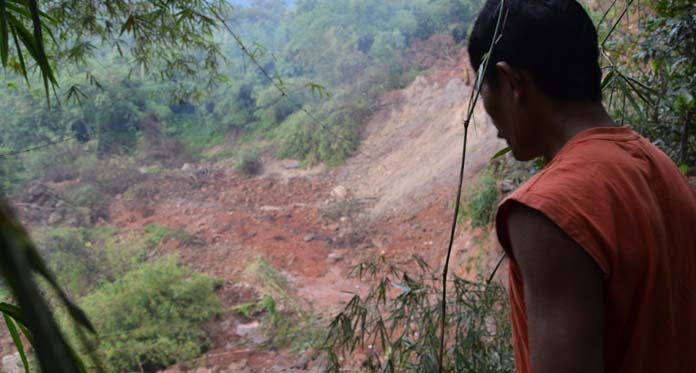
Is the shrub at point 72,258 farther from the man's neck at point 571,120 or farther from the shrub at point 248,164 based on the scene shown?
the man's neck at point 571,120

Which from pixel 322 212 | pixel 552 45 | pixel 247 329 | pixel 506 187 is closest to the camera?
pixel 552 45

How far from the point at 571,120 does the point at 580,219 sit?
0.16m

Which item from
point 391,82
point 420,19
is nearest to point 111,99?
point 391,82

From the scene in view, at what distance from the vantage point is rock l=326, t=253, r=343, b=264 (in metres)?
5.96

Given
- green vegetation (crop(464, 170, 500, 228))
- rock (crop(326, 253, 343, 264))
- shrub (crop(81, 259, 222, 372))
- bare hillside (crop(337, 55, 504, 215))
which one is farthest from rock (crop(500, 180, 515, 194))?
shrub (crop(81, 259, 222, 372))

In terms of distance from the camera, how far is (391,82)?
386 inches

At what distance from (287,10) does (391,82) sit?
4180mm

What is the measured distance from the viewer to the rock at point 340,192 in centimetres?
753

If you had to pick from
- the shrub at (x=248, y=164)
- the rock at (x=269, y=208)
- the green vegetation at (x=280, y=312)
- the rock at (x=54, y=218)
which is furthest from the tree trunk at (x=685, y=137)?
the shrub at (x=248, y=164)

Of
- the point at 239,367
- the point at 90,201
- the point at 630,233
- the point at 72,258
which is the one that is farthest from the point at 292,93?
the point at 630,233

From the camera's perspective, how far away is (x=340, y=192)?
24.9 ft

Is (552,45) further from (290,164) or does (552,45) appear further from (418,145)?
(290,164)

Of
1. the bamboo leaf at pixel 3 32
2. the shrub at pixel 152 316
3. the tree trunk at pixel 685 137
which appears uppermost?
the bamboo leaf at pixel 3 32

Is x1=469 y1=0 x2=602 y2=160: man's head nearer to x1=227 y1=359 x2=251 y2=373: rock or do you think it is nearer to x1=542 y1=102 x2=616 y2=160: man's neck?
x1=542 y1=102 x2=616 y2=160: man's neck
